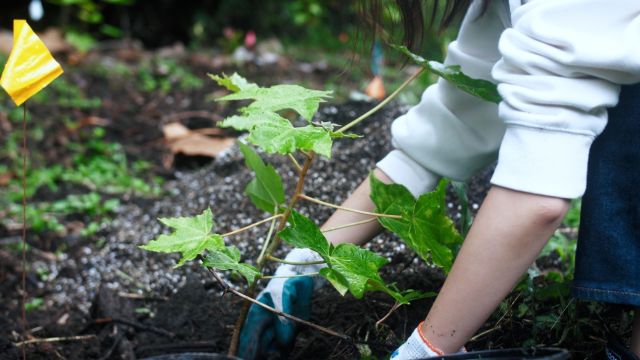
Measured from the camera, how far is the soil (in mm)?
1599

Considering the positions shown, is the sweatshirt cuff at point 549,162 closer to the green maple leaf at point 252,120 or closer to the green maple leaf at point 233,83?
the green maple leaf at point 252,120

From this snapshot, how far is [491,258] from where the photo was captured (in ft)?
3.62

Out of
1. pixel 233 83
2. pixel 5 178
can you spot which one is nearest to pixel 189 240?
pixel 233 83

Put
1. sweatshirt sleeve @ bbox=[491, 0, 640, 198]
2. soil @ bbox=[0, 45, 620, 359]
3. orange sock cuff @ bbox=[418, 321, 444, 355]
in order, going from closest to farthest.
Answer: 1. sweatshirt sleeve @ bbox=[491, 0, 640, 198]
2. orange sock cuff @ bbox=[418, 321, 444, 355]
3. soil @ bbox=[0, 45, 620, 359]

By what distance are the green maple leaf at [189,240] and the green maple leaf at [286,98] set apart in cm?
21

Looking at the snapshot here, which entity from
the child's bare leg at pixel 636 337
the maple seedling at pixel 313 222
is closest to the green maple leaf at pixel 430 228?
the maple seedling at pixel 313 222

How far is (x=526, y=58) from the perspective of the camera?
1.08 m

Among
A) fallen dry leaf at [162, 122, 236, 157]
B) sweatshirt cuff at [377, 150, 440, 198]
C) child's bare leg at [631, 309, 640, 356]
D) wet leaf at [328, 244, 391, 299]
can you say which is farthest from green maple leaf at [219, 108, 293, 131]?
fallen dry leaf at [162, 122, 236, 157]

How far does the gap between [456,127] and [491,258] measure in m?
0.48

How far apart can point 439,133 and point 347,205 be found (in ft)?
0.85

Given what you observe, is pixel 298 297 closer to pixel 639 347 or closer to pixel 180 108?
pixel 639 347

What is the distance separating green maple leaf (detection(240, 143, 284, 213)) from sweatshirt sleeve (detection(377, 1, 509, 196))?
0.29m

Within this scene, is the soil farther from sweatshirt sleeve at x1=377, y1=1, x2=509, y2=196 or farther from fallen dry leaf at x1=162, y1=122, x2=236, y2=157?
sweatshirt sleeve at x1=377, y1=1, x2=509, y2=196

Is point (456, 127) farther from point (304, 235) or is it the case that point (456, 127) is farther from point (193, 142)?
point (193, 142)
